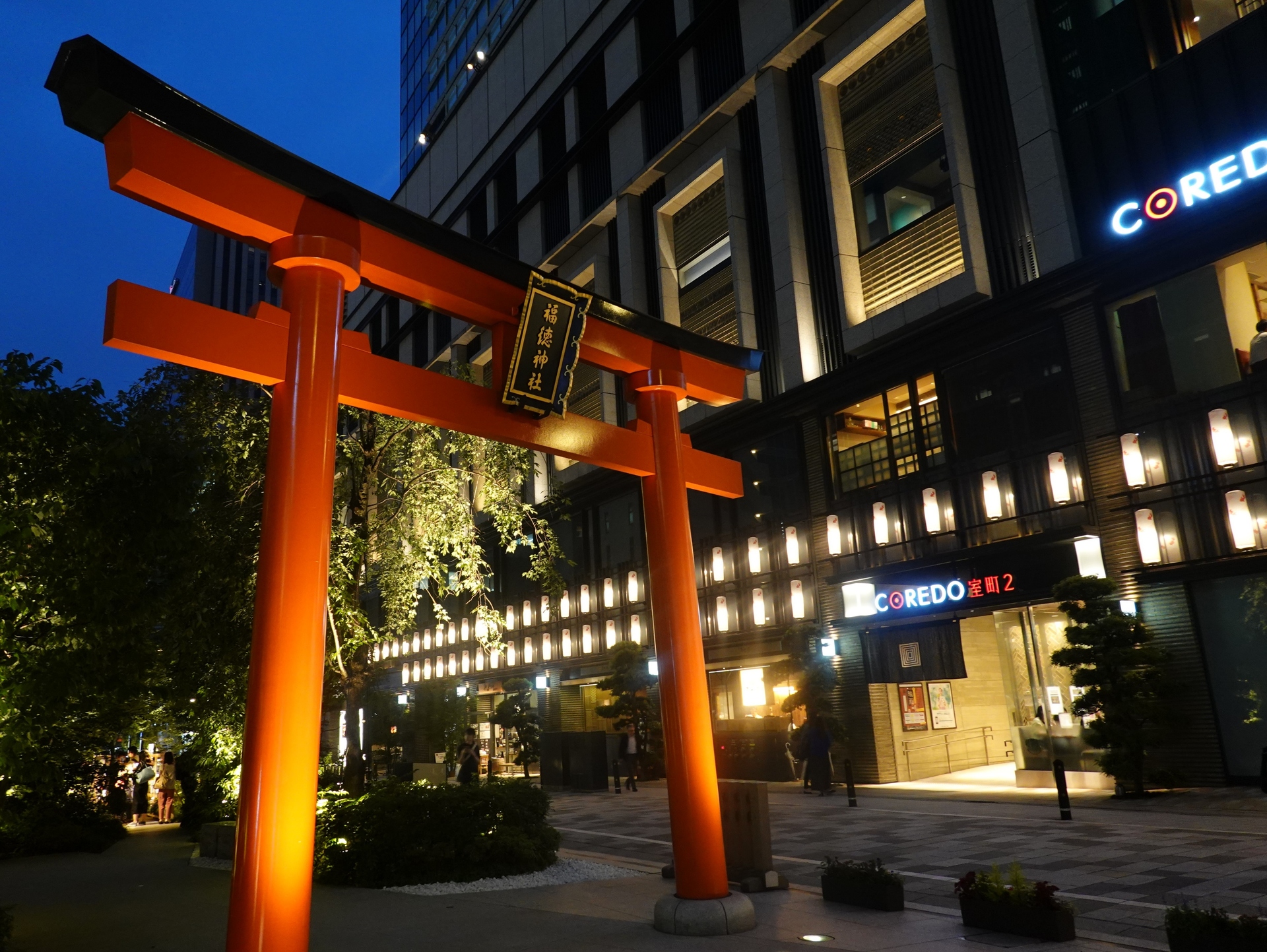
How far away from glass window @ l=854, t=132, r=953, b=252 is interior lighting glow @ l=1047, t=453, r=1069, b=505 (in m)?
6.80

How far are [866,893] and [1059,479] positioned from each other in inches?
478

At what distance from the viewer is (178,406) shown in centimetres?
1288

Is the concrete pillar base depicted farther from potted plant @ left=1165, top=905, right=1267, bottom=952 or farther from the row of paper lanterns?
the row of paper lanterns

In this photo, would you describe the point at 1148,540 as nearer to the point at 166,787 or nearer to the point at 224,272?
the point at 166,787

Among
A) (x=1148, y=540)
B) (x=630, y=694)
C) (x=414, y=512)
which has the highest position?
(x=414, y=512)

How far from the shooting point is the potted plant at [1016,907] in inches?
275

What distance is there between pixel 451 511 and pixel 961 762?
16.3 metres

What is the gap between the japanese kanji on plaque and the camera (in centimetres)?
779

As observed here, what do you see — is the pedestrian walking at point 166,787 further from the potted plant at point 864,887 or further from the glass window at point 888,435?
the potted plant at point 864,887

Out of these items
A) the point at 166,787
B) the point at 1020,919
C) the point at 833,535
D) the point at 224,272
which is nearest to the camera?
the point at 1020,919

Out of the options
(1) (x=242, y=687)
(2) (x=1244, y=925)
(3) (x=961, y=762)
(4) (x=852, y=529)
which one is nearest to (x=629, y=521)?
(4) (x=852, y=529)

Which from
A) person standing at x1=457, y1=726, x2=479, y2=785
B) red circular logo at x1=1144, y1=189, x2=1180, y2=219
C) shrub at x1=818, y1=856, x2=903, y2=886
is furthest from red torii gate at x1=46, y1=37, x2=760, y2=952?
red circular logo at x1=1144, y1=189, x2=1180, y2=219

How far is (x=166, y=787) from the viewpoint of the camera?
75.3ft

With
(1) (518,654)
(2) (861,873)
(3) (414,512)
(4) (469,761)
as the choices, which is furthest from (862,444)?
(1) (518,654)
